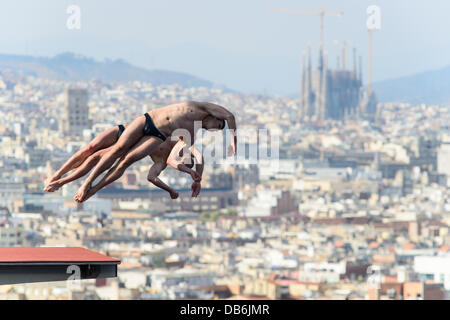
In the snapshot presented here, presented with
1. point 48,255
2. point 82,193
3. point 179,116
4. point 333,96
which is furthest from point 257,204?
point 48,255

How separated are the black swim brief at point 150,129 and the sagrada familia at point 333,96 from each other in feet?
404

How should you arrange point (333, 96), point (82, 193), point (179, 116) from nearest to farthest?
point (179, 116) → point (82, 193) → point (333, 96)

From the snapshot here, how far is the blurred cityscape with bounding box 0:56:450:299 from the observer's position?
60.6 meters

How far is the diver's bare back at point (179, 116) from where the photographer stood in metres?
9.15

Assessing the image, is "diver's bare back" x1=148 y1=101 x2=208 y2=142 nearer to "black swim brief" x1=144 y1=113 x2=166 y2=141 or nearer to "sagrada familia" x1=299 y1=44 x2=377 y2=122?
"black swim brief" x1=144 y1=113 x2=166 y2=141

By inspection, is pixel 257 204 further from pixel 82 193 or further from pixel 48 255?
pixel 48 255

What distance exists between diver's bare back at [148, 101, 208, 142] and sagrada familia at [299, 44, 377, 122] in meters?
123

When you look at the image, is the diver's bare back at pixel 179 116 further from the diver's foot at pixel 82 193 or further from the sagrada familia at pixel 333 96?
the sagrada familia at pixel 333 96

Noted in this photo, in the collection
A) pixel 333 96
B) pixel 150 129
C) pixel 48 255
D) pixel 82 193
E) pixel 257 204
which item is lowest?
pixel 48 255

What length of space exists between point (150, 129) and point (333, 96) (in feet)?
411

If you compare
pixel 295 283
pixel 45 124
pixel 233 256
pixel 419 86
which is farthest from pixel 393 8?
pixel 295 283

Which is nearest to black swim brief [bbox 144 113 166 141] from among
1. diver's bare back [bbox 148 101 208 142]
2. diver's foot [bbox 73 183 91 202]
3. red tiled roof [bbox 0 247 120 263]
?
diver's bare back [bbox 148 101 208 142]

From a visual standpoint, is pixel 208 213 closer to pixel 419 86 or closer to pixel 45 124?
pixel 45 124

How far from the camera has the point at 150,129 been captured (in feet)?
30.2
